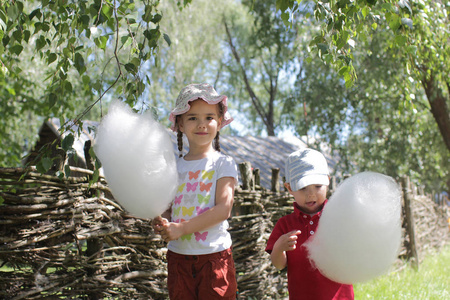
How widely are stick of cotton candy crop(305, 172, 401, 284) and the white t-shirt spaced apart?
1.57ft

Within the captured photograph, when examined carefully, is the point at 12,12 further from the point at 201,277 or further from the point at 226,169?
the point at 201,277

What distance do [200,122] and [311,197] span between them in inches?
24.8

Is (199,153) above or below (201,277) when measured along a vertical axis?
above

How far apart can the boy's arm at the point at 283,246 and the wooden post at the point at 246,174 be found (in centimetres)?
183

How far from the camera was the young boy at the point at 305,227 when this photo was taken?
2014mm

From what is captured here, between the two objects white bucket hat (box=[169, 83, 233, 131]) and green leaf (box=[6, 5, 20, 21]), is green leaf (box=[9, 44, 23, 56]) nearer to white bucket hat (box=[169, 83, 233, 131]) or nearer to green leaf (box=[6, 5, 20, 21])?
green leaf (box=[6, 5, 20, 21])

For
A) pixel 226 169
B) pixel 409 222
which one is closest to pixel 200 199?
pixel 226 169

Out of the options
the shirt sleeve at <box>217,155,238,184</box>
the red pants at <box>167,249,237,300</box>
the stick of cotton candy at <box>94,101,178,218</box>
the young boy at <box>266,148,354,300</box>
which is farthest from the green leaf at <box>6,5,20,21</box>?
the young boy at <box>266,148,354,300</box>

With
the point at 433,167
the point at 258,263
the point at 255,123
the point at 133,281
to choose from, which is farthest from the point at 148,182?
the point at 255,123

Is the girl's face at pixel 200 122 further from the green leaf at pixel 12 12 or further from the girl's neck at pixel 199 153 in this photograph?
the green leaf at pixel 12 12

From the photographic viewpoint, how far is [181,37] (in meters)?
16.3

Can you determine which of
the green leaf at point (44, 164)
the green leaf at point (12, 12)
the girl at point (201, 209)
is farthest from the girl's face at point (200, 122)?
the green leaf at point (12, 12)

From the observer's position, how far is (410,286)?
450cm

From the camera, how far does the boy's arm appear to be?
6.20 feet
